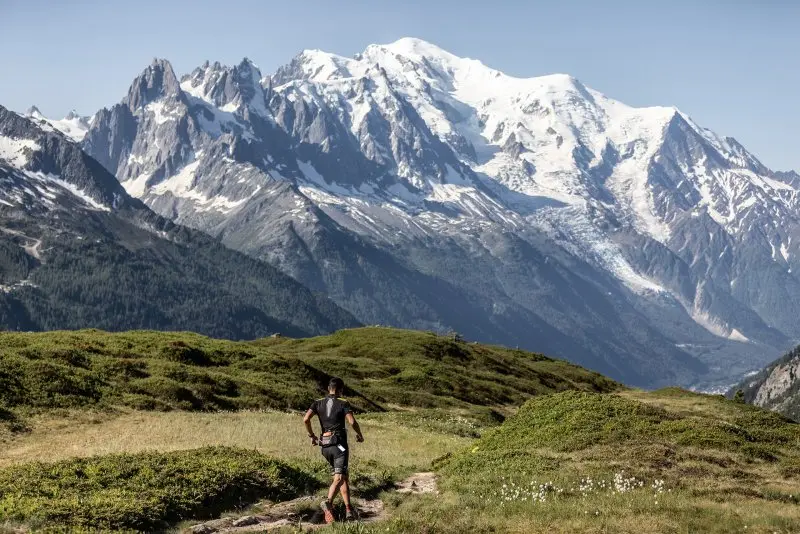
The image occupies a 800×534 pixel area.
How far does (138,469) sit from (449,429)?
30.8 meters

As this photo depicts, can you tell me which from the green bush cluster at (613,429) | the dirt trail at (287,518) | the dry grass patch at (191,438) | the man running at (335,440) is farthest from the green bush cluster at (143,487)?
the green bush cluster at (613,429)

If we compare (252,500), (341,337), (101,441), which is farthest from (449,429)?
(341,337)

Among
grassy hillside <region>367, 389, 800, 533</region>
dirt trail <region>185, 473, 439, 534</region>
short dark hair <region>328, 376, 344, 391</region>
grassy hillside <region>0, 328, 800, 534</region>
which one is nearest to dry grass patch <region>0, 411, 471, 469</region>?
grassy hillside <region>0, 328, 800, 534</region>

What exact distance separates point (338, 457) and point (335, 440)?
1.71ft

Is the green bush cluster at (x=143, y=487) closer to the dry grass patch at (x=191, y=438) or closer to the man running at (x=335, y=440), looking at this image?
the man running at (x=335, y=440)

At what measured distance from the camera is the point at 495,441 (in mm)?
40656

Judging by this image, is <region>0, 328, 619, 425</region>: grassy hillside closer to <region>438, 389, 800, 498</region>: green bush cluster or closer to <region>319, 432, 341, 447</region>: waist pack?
<region>438, 389, 800, 498</region>: green bush cluster

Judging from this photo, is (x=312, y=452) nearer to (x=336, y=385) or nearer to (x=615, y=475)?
(x=336, y=385)

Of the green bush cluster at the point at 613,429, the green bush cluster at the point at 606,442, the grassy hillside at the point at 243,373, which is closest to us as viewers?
the green bush cluster at the point at 606,442

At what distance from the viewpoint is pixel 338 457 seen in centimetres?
2605

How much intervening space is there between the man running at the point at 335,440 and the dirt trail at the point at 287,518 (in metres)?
0.57

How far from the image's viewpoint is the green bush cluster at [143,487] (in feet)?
74.7

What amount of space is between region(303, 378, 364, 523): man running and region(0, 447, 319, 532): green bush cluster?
10.2 ft

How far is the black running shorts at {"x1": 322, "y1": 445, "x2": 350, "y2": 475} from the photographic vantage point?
2595 centimetres
